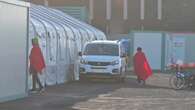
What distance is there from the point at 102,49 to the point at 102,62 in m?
1.19

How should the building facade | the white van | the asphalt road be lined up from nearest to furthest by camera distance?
the asphalt road, the white van, the building facade

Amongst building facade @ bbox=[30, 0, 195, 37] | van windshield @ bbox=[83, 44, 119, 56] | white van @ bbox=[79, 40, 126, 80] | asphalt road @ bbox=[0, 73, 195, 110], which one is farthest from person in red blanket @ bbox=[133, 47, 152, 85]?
building facade @ bbox=[30, 0, 195, 37]

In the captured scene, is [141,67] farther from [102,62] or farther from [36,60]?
[36,60]

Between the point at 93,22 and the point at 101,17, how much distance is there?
1.12 metres

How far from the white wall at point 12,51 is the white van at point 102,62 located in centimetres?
956

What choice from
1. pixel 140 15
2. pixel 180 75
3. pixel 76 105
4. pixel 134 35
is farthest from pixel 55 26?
pixel 140 15

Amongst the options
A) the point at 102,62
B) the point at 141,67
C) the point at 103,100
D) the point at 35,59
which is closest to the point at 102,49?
the point at 102,62

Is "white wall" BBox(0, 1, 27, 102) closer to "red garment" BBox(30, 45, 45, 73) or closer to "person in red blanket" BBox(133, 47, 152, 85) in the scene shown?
"red garment" BBox(30, 45, 45, 73)

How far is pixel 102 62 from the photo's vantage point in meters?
29.4

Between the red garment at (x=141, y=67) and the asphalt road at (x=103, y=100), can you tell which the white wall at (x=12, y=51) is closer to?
the asphalt road at (x=103, y=100)

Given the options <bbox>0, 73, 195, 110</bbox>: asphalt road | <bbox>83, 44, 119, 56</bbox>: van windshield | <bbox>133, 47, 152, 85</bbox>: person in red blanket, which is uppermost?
<bbox>83, 44, 119, 56</bbox>: van windshield

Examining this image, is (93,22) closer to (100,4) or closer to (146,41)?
(100,4)

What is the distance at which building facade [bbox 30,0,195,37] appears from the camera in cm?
7625

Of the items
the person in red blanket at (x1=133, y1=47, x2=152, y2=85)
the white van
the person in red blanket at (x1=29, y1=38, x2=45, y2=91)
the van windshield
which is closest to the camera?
the person in red blanket at (x1=29, y1=38, x2=45, y2=91)
